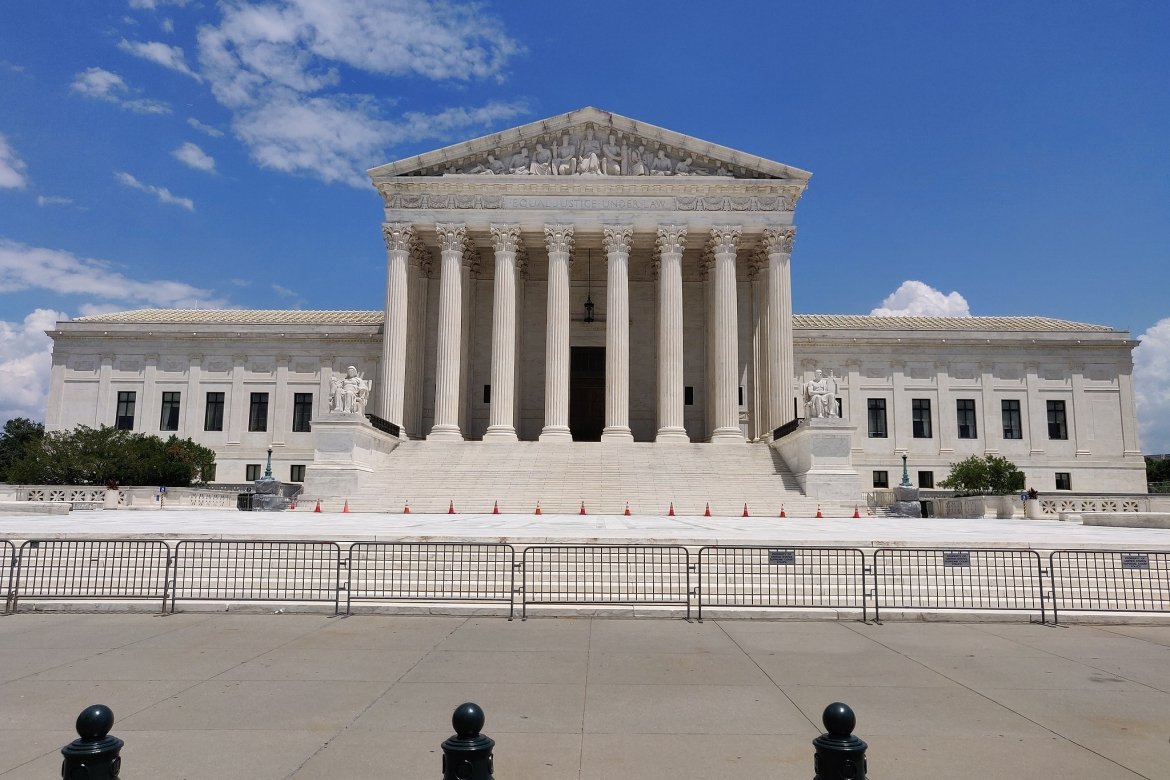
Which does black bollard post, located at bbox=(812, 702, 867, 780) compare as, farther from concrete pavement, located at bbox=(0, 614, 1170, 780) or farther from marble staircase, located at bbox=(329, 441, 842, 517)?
marble staircase, located at bbox=(329, 441, 842, 517)

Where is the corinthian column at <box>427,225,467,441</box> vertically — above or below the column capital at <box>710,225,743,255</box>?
below

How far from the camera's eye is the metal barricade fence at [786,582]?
11828mm

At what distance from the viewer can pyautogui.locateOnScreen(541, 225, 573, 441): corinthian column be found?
140ft

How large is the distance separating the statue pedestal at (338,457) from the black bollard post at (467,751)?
30365 millimetres

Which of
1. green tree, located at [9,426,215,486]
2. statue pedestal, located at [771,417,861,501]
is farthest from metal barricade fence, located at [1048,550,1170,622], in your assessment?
green tree, located at [9,426,215,486]

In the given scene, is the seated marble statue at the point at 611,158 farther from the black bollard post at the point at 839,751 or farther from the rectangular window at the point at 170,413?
the black bollard post at the point at 839,751

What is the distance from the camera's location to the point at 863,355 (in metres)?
56.5

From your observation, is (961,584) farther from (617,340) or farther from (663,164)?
(663,164)

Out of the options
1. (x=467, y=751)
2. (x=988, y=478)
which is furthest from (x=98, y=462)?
(x=988, y=478)

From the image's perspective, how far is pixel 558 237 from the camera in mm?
44125

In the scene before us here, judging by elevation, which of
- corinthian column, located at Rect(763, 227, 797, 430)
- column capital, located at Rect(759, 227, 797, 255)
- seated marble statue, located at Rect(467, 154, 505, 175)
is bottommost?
corinthian column, located at Rect(763, 227, 797, 430)

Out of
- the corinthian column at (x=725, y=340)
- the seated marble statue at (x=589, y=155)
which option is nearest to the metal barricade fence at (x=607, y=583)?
the corinthian column at (x=725, y=340)

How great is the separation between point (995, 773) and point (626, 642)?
4.78 m

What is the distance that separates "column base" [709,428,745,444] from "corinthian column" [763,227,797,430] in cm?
254
